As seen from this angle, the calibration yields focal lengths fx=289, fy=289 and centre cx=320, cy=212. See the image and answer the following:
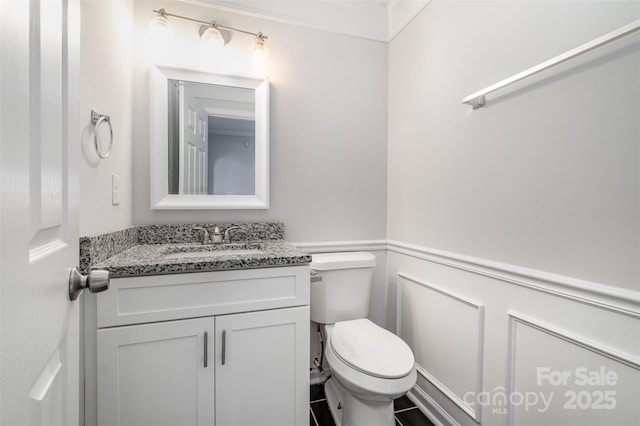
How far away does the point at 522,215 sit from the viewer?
3.40 ft

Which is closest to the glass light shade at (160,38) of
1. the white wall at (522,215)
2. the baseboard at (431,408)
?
the white wall at (522,215)

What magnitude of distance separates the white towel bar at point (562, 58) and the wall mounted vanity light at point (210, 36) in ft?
3.54

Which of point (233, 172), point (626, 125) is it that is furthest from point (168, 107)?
point (626, 125)

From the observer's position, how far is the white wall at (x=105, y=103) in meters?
0.99

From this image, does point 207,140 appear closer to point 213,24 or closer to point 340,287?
point 213,24

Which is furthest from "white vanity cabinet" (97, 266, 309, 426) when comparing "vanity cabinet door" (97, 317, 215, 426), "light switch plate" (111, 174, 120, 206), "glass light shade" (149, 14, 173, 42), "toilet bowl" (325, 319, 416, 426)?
"glass light shade" (149, 14, 173, 42)

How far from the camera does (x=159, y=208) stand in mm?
1490

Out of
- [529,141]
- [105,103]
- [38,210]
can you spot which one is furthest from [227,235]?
[529,141]

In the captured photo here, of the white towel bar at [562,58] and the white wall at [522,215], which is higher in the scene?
the white towel bar at [562,58]

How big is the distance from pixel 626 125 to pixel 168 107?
5.90 feet

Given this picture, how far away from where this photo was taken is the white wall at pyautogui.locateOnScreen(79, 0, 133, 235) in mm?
986

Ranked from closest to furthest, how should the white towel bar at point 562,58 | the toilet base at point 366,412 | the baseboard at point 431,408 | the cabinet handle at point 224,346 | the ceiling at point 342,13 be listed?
the white towel bar at point 562,58 → the cabinet handle at point 224,346 → the toilet base at point 366,412 → the baseboard at point 431,408 → the ceiling at point 342,13

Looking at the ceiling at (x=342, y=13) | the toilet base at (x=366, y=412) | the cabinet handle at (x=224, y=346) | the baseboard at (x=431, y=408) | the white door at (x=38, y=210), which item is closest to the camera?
the white door at (x=38, y=210)

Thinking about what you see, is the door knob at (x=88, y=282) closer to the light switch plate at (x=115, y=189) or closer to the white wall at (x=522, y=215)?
the light switch plate at (x=115, y=189)
